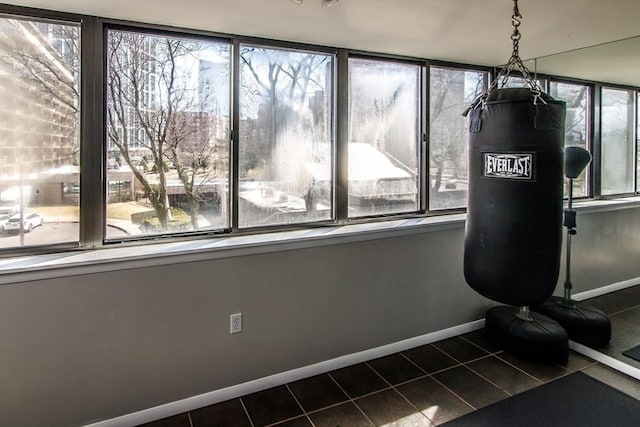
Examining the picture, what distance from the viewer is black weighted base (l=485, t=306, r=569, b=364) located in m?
2.78

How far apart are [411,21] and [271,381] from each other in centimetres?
232

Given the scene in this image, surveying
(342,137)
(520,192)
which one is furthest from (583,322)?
(342,137)

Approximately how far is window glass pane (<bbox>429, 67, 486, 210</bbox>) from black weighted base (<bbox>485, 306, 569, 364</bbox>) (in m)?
1.05

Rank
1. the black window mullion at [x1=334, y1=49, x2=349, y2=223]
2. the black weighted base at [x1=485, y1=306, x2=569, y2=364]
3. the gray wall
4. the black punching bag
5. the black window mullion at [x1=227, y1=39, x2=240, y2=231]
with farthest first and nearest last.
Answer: the black window mullion at [x1=334, y1=49, x2=349, y2=223], the black weighted base at [x1=485, y1=306, x2=569, y2=364], the black window mullion at [x1=227, y1=39, x2=240, y2=231], the gray wall, the black punching bag

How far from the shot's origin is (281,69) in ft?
8.96

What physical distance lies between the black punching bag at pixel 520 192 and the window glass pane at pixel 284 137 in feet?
3.92

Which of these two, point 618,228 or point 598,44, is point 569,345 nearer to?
point 618,228

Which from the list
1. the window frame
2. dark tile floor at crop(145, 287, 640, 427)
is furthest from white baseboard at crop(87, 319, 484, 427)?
the window frame

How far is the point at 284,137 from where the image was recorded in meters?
2.77

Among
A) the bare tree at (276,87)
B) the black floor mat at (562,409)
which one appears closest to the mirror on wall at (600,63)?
the bare tree at (276,87)

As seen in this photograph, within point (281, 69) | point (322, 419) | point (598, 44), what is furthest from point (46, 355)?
point (598, 44)

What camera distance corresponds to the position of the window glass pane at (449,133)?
11.1 ft

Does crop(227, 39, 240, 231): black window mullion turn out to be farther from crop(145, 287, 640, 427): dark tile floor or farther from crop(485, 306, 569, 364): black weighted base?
crop(485, 306, 569, 364): black weighted base

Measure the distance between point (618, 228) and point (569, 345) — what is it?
1.17 metres
